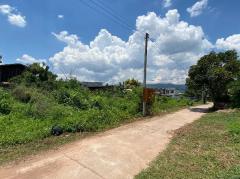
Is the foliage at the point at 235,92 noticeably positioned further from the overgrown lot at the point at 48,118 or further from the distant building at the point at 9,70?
the distant building at the point at 9,70

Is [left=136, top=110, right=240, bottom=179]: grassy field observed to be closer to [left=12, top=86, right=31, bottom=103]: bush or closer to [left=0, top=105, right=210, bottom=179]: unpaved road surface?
[left=0, top=105, right=210, bottom=179]: unpaved road surface

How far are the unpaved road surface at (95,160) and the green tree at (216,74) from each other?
14680 mm

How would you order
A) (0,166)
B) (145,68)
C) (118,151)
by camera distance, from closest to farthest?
1. (0,166)
2. (118,151)
3. (145,68)

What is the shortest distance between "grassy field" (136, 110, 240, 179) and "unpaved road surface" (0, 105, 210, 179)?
0.36 meters

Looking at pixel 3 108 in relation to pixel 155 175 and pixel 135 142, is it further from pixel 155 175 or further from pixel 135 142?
pixel 155 175

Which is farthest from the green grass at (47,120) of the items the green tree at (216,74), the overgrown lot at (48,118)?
the green tree at (216,74)

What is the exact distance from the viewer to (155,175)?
5.80 m

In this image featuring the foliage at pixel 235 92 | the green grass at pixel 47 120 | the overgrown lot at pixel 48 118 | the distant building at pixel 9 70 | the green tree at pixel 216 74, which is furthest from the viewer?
the distant building at pixel 9 70

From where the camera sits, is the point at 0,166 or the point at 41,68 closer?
the point at 0,166

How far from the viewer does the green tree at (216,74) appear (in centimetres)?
2223

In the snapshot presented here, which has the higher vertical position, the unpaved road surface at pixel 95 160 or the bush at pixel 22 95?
the bush at pixel 22 95

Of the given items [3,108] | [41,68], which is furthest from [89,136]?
[41,68]

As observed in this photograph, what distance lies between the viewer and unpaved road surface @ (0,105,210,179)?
573 cm

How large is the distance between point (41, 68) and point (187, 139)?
2178 centimetres
